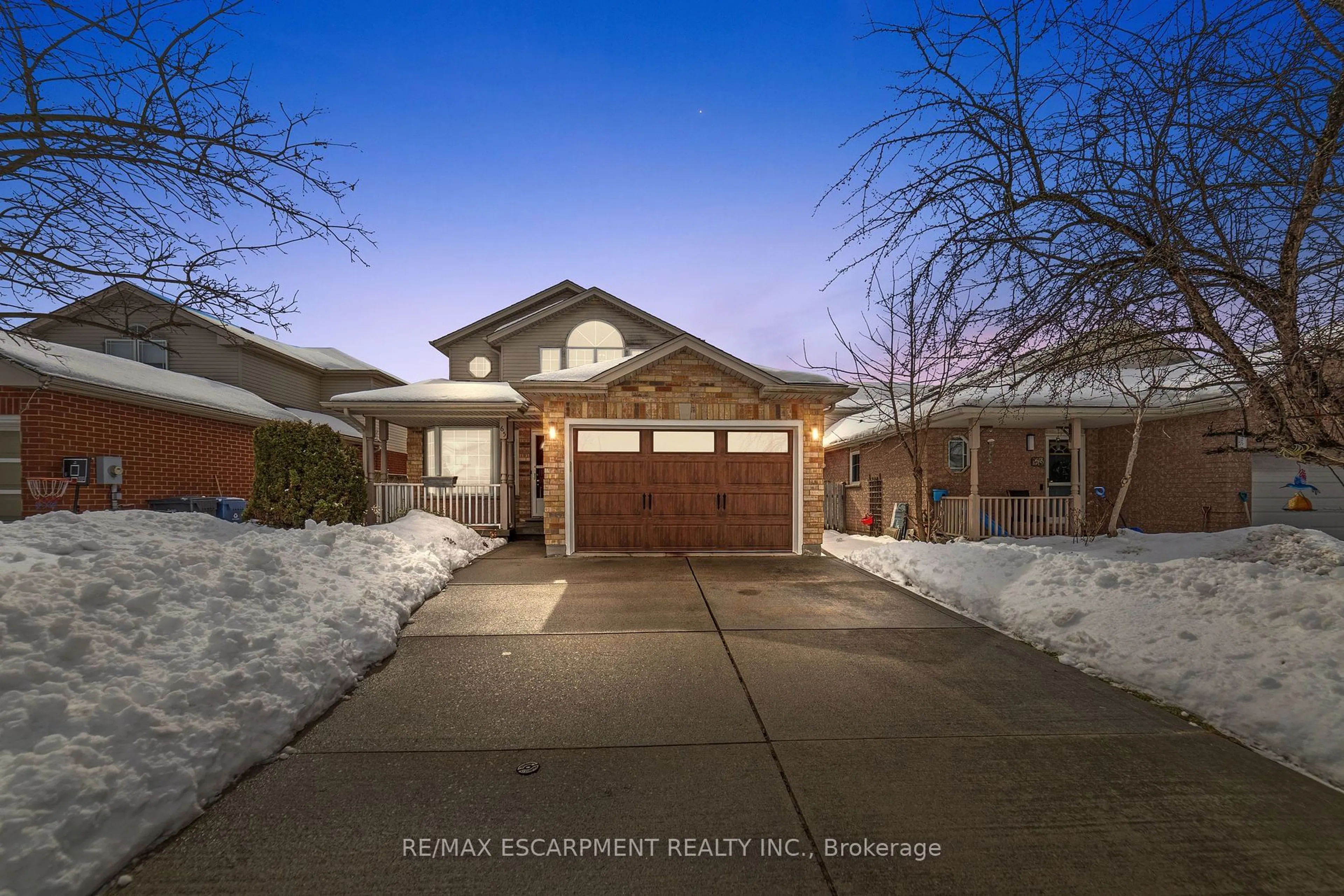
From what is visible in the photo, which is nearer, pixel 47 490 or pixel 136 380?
pixel 47 490

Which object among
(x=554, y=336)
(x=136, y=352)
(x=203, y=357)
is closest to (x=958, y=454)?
(x=554, y=336)

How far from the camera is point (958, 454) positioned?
42.5 feet

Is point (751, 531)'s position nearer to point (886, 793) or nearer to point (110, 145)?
point (886, 793)

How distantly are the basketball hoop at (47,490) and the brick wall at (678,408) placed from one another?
8.38 m

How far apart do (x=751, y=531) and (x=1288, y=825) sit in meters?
7.54

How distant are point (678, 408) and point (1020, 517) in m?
8.29

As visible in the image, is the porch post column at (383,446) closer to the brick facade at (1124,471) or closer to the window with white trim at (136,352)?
the window with white trim at (136,352)

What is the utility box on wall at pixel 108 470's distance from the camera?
1032 cm

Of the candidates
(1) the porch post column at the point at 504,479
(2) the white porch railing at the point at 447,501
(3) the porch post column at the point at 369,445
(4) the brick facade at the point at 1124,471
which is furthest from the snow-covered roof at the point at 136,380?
(4) the brick facade at the point at 1124,471

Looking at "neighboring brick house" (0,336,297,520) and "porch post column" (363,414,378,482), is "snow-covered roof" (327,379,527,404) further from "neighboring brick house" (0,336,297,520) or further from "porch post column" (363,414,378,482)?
"neighboring brick house" (0,336,297,520)

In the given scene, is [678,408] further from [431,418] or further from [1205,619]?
[1205,619]

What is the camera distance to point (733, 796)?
2637 mm

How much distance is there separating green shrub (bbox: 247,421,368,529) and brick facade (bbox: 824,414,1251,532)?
11.8 m

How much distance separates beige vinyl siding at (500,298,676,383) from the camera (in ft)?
50.0
